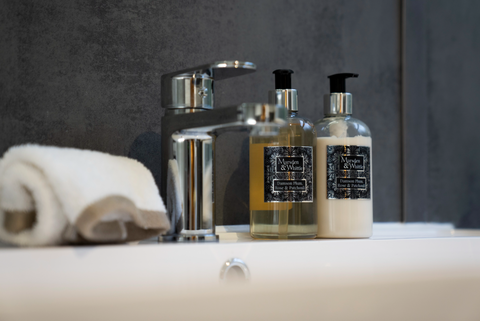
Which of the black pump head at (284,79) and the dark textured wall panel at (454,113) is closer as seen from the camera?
the black pump head at (284,79)

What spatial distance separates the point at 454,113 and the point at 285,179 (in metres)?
0.45

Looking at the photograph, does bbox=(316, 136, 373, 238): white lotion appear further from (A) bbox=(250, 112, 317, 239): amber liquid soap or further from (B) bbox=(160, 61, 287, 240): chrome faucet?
(B) bbox=(160, 61, 287, 240): chrome faucet

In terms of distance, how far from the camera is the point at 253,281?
18.4 inches

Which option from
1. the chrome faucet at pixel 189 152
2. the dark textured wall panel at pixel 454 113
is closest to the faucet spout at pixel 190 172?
the chrome faucet at pixel 189 152

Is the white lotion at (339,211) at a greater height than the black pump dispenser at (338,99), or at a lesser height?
lesser

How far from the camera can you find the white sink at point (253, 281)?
0.38m

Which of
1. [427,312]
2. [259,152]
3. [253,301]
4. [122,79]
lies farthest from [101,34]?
[427,312]

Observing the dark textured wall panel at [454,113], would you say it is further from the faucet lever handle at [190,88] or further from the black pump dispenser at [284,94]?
the faucet lever handle at [190,88]

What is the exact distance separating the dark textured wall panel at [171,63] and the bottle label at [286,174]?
12 centimetres

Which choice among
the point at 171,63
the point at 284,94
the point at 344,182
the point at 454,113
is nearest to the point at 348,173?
the point at 344,182

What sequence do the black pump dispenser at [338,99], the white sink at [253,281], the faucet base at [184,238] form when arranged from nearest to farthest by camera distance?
the white sink at [253,281] → the faucet base at [184,238] → the black pump dispenser at [338,99]

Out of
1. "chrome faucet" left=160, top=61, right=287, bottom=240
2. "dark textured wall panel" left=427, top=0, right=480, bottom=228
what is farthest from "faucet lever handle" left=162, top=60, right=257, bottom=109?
"dark textured wall panel" left=427, top=0, right=480, bottom=228

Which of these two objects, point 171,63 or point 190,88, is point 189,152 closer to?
point 190,88

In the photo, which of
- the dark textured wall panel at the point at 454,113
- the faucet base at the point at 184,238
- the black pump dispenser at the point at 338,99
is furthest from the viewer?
the dark textured wall panel at the point at 454,113
